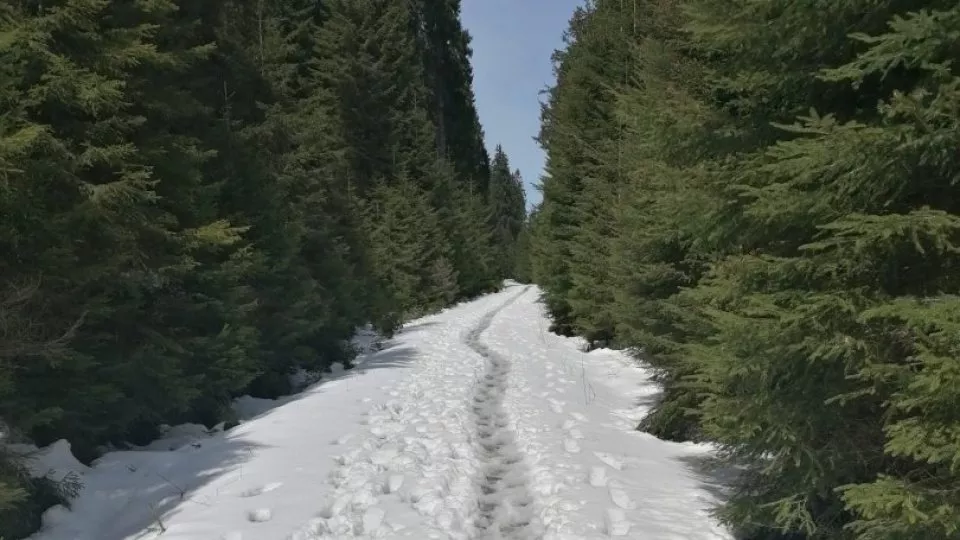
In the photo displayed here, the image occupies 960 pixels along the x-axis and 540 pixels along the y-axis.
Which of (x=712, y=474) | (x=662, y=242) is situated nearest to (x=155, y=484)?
(x=712, y=474)

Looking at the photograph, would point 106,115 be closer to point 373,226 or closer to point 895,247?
point 895,247

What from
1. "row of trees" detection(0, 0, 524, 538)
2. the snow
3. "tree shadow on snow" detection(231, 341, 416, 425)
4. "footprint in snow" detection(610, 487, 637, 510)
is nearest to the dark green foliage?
"tree shadow on snow" detection(231, 341, 416, 425)

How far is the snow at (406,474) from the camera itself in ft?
19.7

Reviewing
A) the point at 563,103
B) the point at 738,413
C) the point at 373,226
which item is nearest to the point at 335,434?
the point at 738,413

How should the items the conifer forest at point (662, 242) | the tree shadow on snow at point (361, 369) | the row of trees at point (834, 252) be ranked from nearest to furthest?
the row of trees at point (834, 252)
the conifer forest at point (662, 242)
the tree shadow on snow at point (361, 369)

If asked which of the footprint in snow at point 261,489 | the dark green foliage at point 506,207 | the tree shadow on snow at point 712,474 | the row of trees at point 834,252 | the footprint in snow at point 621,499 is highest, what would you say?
the dark green foliage at point 506,207

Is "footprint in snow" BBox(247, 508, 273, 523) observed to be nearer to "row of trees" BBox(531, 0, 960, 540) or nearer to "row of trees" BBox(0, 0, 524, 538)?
"row of trees" BBox(0, 0, 524, 538)

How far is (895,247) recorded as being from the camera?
3830 millimetres

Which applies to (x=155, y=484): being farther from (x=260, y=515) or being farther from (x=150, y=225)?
(x=150, y=225)

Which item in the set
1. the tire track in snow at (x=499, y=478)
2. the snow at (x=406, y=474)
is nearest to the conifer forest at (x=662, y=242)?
the snow at (x=406, y=474)

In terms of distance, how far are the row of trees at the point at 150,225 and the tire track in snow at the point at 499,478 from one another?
3.97 metres

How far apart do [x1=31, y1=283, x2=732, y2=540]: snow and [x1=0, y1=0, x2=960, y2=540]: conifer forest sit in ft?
1.76

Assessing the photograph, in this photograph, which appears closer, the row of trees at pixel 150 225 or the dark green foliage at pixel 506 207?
the row of trees at pixel 150 225

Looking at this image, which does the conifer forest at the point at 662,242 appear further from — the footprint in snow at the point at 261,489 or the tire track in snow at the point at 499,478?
the tire track in snow at the point at 499,478
